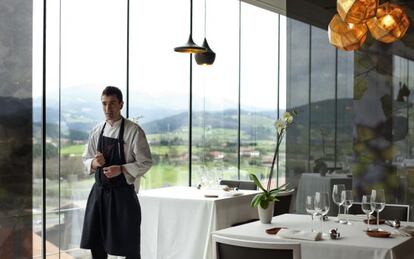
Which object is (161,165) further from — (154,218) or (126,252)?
(126,252)

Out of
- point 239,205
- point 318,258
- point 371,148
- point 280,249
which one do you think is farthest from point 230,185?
point 280,249

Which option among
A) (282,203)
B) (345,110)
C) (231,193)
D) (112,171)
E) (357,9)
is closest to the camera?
(357,9)

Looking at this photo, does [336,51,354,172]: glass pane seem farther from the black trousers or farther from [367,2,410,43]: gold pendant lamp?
the black trousers

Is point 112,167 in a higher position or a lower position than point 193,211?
higher

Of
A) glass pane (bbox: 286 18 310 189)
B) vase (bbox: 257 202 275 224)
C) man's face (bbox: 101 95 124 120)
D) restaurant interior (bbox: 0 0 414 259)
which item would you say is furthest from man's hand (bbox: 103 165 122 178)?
glass pane (bbox: 286 18 310 189)

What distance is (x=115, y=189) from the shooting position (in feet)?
14.7

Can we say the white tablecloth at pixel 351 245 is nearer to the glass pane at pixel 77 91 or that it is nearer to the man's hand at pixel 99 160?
the man's hand at pixel 99 160

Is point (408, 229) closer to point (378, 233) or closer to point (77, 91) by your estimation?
point (378, 233)

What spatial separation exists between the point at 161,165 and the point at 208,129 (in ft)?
4.21

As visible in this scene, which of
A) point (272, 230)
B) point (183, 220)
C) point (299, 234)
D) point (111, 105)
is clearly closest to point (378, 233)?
point (299, 234)

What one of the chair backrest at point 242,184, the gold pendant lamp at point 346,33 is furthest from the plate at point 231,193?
the gold pendant lamp at point 346,33

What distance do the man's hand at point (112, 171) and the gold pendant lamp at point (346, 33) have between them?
176cm

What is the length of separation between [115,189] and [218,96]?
4638mm

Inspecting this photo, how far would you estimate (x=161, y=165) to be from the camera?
7.76 metres
